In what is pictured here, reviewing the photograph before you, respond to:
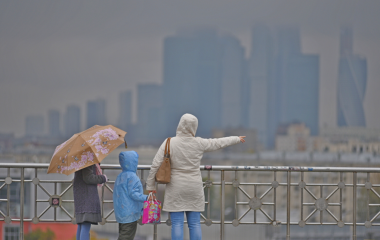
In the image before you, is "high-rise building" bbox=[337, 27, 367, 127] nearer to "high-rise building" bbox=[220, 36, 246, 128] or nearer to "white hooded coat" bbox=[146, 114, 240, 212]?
"high-rise building" bbox=[220, 36, 246, 128]

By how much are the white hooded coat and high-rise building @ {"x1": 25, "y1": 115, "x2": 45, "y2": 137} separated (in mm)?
107243

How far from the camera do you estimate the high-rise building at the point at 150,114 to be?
108312 millimetres

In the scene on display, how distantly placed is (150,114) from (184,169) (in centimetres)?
11093

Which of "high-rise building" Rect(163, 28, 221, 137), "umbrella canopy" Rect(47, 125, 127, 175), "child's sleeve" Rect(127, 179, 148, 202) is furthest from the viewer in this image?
"high-rise building" Rect(163, 28, 221, 137)

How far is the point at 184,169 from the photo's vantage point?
3412 millimetres

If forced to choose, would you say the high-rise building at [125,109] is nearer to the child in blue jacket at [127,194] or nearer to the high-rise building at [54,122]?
the high-rise building at [54,122]

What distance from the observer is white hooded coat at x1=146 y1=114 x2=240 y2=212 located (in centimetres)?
340

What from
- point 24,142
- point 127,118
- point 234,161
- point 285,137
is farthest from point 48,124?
point 285,137

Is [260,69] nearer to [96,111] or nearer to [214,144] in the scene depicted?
[96,111]

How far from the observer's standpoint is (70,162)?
3.34 m

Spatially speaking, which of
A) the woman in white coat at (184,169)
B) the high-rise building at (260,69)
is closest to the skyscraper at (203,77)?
the high-rise building at (260,69)

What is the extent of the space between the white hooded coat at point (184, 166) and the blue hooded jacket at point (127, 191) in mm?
113

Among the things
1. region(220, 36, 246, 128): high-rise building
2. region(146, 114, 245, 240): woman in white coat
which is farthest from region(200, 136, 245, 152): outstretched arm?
region(220, 36, 246, 128): high-rise building

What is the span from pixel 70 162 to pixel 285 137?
105123 mm
